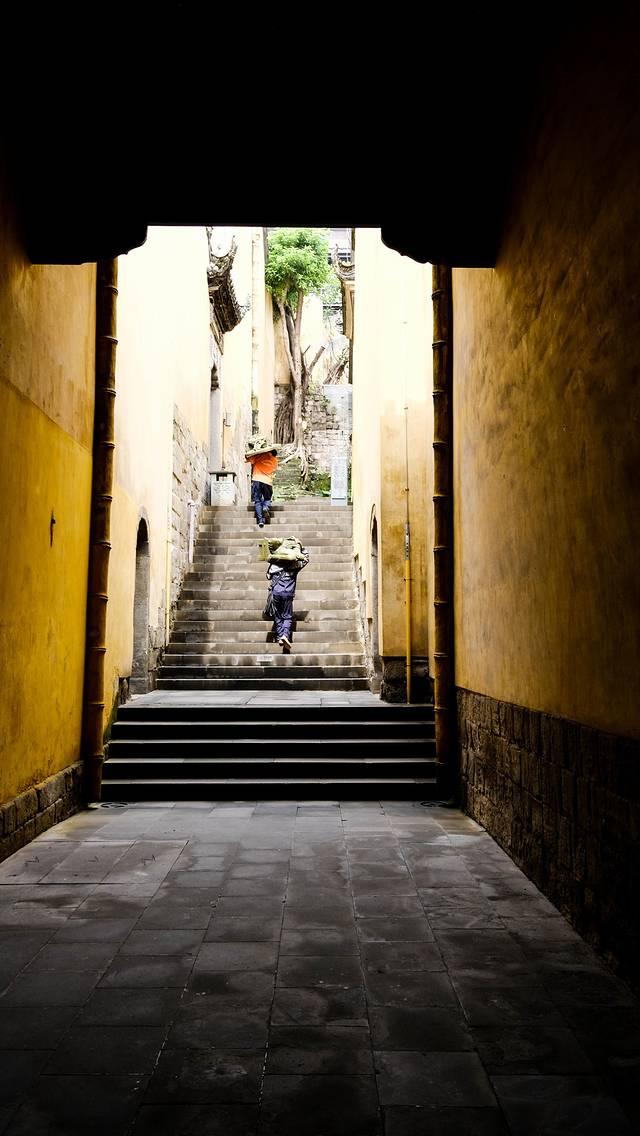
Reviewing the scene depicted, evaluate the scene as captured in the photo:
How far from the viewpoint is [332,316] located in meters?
35.6

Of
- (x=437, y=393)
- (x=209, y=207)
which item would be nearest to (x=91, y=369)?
(x=209, y=207)

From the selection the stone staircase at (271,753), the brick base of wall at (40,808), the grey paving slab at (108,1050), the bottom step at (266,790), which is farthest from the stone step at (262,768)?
the grey paving slab at (108,1050)

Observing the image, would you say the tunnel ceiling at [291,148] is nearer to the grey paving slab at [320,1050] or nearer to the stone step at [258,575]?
the grey paving slab at [320,1050]

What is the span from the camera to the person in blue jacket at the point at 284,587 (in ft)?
35.1

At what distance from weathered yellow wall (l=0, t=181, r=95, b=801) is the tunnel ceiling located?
50 centimetres

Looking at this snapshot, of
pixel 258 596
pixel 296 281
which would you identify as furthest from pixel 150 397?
pixel 296 281

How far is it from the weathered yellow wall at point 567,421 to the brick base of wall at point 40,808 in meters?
3.08

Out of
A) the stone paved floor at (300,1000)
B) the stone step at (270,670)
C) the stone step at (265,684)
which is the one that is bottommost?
the stone paved floor at (300,1000)

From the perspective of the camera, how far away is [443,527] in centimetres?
702

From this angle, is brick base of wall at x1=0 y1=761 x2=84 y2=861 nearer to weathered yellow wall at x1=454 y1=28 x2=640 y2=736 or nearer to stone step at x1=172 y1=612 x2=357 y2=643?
weathered yellow wall at x1=454 y1=28 x2=640 y2=736

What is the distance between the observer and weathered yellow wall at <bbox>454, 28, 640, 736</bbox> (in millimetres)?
3146

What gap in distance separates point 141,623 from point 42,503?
444 cm

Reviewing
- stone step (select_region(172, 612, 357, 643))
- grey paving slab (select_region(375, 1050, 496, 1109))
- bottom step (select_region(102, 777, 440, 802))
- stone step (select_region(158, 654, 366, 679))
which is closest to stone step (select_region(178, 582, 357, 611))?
stone step (select_region(172, 612, 357, 643))

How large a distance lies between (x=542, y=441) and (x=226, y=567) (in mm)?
9553
